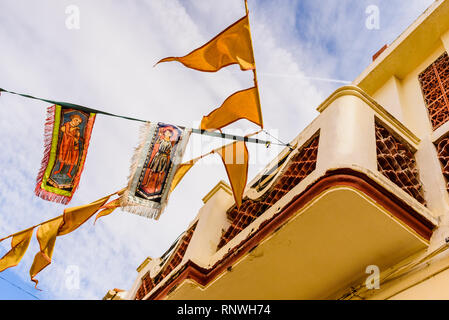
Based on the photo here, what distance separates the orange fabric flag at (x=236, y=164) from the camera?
17.9 feet

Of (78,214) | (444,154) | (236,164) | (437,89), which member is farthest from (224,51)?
(78,214)

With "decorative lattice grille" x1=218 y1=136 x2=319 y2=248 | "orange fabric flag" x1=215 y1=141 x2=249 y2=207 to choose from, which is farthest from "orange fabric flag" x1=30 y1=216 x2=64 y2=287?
"orange fabric flag" x1=215 y1=141 x2=249 y2=207

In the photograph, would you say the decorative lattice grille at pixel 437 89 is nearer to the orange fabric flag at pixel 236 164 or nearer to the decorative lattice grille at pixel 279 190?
the decorative lattice grille at pixel 279 190

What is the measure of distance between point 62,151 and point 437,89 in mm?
5562

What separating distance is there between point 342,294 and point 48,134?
170 inches

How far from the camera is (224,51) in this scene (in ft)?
18.0

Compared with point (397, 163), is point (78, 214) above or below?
above

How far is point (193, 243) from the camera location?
6438mm

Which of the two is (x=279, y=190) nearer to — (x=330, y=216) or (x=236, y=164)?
(x=236, y=164)

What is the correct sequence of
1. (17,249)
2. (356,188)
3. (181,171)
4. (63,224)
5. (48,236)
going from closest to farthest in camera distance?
(356,188)
(181,171)
(63,224)
(48,236)
(17,249)

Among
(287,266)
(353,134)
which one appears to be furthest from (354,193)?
(287,266)

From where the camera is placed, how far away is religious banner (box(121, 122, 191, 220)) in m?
5.47

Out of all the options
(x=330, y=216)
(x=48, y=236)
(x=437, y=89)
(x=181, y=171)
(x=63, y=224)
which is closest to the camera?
(x=330, y=216)

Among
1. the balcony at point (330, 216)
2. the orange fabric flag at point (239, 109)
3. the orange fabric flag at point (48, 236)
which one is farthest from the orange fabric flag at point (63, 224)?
the orange fabric flag at point (239, 109)
